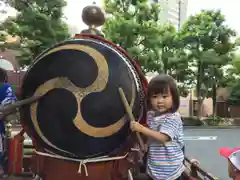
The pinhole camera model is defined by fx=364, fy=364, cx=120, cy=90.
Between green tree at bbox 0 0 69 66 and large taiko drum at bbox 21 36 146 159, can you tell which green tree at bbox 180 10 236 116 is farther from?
large taiko drum at bbox 21 36 146 159

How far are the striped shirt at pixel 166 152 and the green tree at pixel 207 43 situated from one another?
18041 mm

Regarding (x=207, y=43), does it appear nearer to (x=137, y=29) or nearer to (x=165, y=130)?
(x=137, y=29)

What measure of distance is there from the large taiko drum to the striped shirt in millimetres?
156

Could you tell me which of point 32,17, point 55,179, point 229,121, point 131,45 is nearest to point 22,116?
point 55,179

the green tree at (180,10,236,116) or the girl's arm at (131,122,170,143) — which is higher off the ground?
the green tree at (180,10,236,116)

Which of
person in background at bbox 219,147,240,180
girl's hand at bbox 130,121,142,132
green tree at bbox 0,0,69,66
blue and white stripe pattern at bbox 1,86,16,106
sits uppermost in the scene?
green tree at bbox 0,0,69,66

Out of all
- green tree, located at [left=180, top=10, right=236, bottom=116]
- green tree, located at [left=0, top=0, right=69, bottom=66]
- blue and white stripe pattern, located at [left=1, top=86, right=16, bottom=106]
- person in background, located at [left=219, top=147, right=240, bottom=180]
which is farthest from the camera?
green tree, located at [left=180, top=10, right=236, bottom=116]

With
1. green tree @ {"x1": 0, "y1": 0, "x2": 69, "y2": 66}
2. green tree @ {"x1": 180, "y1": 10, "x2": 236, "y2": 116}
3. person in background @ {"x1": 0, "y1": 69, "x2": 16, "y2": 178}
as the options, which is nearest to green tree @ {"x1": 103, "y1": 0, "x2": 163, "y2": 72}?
green tree @ {"x1": 180, "y1": 10, "x2": 236, "y2": 116}

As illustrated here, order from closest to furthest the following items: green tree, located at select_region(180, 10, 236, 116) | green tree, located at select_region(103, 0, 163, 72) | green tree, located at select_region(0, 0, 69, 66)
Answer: green tree, located at select_region(0, 0, 69, 66)
green tree, located at select_region(103, 0, 163, 72)
green tree, located at select_region(180, 10, 236, 116)

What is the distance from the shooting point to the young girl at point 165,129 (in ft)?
6.43

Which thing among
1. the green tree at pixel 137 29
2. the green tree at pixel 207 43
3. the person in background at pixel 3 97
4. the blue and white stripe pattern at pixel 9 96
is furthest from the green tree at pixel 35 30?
the blue and white stripe pattern at pixel 9 96

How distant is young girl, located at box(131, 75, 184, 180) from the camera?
1.96 m

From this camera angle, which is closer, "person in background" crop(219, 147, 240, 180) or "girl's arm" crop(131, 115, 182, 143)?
"girl's arm" crop(131, 115, 182, 143)

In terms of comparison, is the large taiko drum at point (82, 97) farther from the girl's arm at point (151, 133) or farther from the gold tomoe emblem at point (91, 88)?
the girl's arm at point (151, 133)
